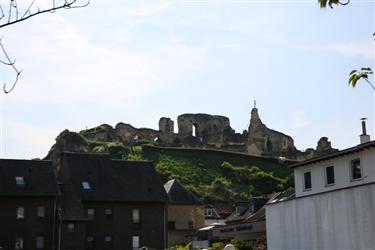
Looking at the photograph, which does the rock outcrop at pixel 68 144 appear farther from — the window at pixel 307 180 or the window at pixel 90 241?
the window at pixel 307 180

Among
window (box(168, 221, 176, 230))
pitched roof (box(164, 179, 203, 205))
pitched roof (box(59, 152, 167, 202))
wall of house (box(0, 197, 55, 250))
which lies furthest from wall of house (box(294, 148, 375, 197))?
window (box(168, 221, 176, 230))

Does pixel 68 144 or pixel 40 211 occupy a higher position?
pixel 68 144

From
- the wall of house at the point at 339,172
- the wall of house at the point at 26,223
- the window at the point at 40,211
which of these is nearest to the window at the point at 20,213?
the wall of house at the point at 26,223

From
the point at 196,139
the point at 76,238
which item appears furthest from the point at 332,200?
the point at 196,139

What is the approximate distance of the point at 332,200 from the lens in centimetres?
2819

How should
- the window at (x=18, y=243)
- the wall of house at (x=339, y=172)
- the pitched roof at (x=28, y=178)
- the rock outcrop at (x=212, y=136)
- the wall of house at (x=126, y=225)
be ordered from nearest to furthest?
1. the wall of house at (x=339, y=172)
2. the window at (x=18, y=243)
3. the pitched roof at (x=28, y=178)
4. the wall of house at (x=126, y=225)
5. the rock outcrop at (x=212, y=136)

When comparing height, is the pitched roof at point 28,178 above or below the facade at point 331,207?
above

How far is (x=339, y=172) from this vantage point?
102 feet

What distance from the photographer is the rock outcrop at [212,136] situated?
101 metres

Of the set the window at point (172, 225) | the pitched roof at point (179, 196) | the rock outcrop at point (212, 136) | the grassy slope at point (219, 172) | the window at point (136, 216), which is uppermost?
the rock outcrop at point (212, 136)

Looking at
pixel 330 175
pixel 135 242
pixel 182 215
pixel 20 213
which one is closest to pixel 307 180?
pixel 330 175

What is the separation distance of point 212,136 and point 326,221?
81.3 metres

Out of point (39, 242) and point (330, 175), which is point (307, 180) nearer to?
point (330, 175)

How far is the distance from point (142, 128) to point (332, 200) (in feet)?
260
